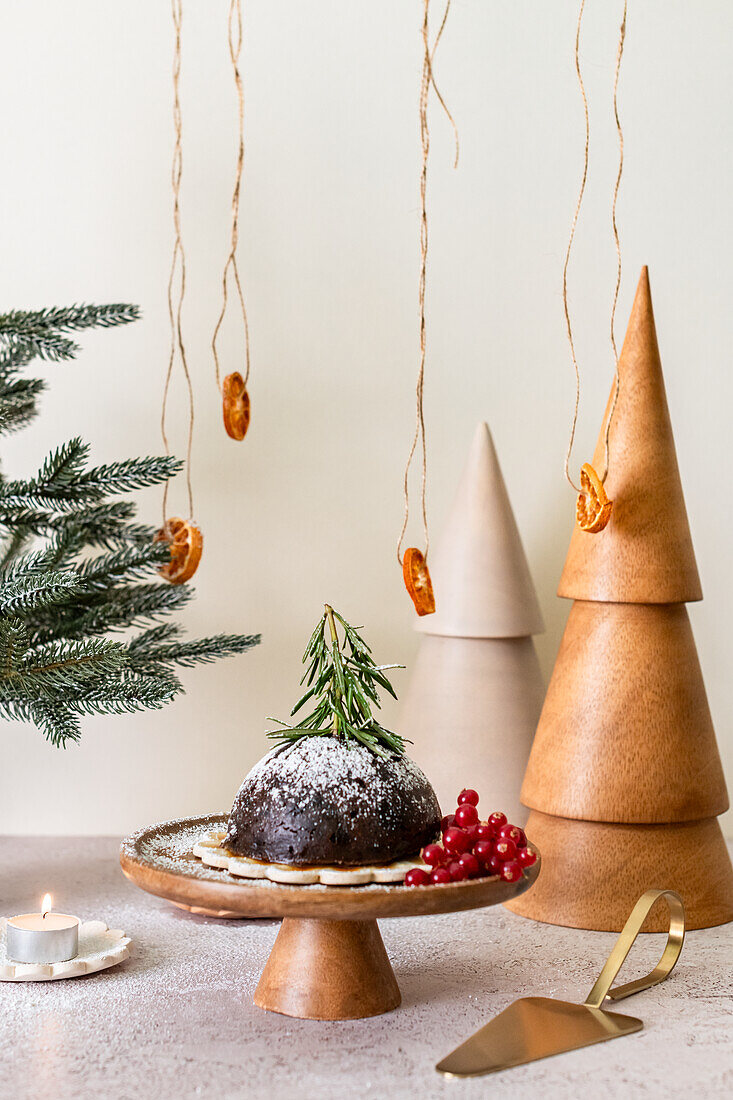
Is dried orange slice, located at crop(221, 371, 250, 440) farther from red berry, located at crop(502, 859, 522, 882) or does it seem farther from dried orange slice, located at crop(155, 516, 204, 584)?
red berry, located at crop(502, 859, 522, 882)

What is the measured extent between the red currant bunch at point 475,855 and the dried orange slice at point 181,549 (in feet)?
1.17

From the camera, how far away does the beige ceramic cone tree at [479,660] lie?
38.1 inches

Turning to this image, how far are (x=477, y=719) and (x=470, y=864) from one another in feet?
1.10

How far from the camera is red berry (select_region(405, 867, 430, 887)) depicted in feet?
2.02

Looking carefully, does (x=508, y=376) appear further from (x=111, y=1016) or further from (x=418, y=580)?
(x=111, y=1016)

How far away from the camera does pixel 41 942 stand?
2.43 ft

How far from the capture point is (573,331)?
110 centimetres

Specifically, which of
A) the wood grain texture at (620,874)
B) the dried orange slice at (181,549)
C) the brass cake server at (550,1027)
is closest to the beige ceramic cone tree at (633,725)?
the wood grain texture at (620,874)

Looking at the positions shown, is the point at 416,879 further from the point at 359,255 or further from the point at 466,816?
the point at 359,255

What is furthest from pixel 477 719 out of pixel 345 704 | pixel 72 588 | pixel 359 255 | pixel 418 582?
pixel 359 255

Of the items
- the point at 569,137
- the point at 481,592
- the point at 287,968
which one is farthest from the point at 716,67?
the point at 287,968

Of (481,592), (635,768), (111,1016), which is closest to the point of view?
(111,1016)

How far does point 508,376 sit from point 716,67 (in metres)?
0.38

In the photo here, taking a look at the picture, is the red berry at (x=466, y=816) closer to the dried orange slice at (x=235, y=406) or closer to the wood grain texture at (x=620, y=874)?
the wood grain texture at (x=620, y=874)
